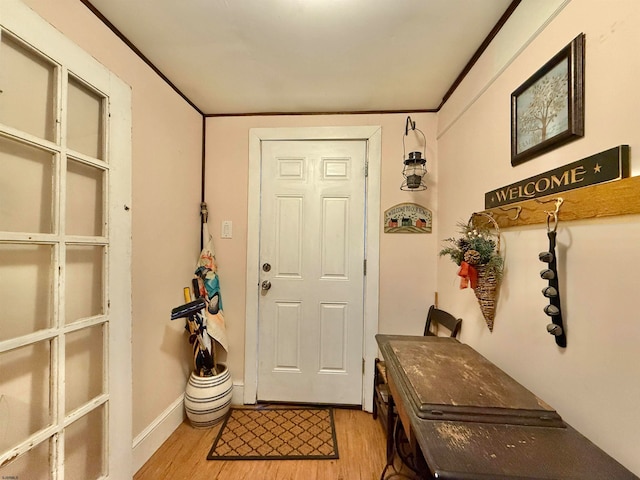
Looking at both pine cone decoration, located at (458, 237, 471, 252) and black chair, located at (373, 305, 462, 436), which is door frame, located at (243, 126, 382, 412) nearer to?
black chair, located at (373, 305, 462, 436)

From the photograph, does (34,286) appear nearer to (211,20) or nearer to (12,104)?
(12,104)

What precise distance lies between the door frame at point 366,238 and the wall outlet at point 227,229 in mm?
144

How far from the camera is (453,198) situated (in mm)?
1732

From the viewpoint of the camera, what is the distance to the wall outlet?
2102 millimetres

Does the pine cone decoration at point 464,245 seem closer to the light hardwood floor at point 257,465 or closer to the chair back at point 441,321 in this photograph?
the chair back at point 441,321

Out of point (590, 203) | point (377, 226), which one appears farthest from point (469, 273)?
point (377, 226)

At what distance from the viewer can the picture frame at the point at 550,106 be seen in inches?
32.6

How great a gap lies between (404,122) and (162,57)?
1.59 metres

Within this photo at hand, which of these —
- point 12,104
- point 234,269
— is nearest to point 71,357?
point 12,104

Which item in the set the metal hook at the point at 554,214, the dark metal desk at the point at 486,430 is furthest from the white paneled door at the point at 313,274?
the metal hook at the point at 554,214

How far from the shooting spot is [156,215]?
1.61 metres

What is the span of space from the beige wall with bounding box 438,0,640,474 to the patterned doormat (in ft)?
3.72

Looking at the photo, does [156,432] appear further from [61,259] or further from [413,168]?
[413,168]

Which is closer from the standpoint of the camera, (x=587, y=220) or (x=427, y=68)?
(x=587, y=220)
